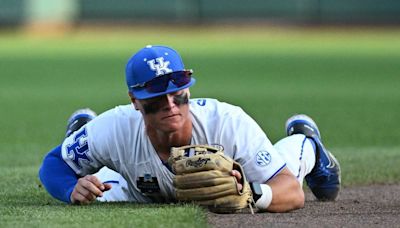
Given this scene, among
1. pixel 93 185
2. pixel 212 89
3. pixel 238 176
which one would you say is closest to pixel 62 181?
pixel 93 185

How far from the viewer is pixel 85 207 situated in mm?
5578

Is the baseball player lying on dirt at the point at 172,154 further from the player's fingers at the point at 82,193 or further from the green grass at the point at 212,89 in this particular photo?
the green grass at the point at 212,89

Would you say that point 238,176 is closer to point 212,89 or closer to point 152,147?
point 152,147

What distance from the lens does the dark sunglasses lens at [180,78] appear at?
5172 millimetres

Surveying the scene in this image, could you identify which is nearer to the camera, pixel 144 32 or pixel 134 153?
pixel 134 153

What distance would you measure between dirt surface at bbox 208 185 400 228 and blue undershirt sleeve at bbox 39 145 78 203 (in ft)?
2.66

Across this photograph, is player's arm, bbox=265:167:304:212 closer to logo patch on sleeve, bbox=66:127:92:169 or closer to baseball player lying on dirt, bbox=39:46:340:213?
baseball player lying on dirt, bbox=39:46:340:213

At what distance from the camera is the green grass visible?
6.13 meters

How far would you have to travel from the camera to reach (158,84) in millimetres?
5172

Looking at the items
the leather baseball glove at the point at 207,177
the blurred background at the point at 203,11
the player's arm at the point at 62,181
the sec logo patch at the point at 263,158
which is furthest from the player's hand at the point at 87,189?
the blurred background at the point at 203,11

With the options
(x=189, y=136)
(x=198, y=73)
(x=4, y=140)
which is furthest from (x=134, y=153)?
(x=198, y=73)

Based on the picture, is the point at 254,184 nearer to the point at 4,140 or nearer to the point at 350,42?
the point at 4,140

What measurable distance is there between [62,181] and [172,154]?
31.0 inches

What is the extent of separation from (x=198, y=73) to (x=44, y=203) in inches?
558
